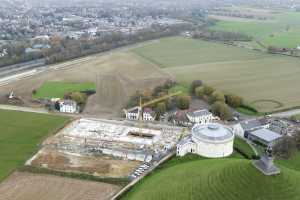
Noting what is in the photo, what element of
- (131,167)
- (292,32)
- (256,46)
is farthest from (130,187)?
(292,32)

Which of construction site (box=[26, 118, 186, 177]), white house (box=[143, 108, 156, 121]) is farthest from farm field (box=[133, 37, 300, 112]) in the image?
construction site (box=[26, 118, 186, 177])

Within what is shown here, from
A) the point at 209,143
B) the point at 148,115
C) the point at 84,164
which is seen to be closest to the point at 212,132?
the point at 209,143

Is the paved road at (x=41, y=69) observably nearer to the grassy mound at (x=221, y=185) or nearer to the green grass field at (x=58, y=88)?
the green grass field at (x=58, y=88)

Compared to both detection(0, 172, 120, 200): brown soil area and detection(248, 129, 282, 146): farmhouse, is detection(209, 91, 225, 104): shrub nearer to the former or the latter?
detection(248, 129, 282, 146): farmhouse

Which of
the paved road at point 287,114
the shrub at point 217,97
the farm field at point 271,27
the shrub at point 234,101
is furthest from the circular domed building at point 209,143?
the farm field at point 271,27

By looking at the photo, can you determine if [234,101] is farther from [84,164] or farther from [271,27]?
[271,27]
